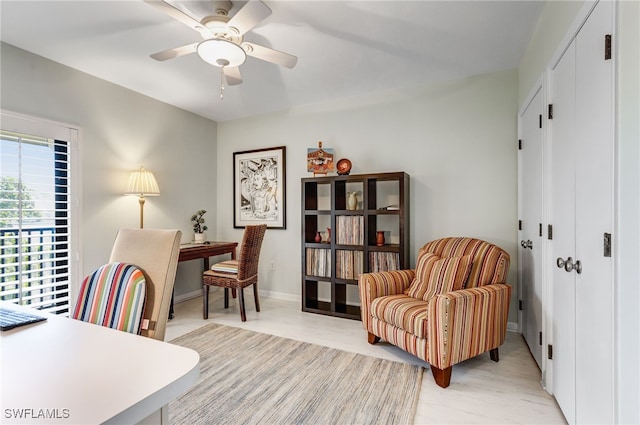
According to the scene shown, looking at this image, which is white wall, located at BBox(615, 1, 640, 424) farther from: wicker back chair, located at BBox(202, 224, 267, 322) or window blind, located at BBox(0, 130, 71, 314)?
window blind, located at BBox(0, 130, 71, 314)

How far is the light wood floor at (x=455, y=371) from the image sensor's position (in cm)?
178

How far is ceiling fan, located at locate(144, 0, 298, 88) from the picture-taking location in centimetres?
178

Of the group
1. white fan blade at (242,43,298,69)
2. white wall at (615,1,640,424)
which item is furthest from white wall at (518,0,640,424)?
white fan blade at (242,43,298,69)

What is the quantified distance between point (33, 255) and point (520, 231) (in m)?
4.24

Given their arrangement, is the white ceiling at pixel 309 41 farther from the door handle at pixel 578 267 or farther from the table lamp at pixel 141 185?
the door handle at pixel 578 267

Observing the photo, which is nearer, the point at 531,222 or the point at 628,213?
the point at 628,213

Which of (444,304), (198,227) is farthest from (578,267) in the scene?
(198,227)

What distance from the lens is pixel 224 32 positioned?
208 centimetres

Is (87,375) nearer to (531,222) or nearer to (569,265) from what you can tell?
(569,265)

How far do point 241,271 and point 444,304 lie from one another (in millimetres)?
2074

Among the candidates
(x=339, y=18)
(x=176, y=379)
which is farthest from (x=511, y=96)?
(x=176, y=379)

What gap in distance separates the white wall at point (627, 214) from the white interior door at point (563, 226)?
0.49m

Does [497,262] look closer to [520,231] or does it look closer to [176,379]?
[520,231]

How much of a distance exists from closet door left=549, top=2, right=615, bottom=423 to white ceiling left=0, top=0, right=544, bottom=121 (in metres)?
0.80
